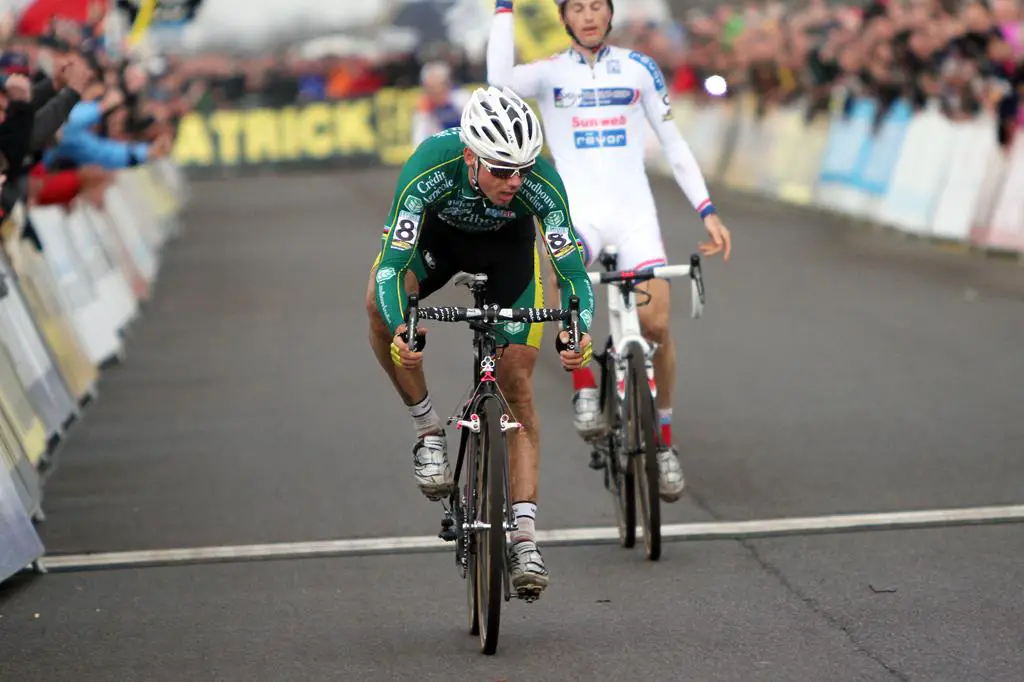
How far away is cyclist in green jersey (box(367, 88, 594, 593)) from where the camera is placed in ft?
22.3

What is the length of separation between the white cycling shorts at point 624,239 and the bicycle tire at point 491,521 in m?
2.37

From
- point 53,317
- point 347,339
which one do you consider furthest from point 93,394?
point 347,339

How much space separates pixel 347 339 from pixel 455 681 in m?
10.1

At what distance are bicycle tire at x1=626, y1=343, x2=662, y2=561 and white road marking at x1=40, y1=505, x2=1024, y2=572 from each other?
455 millimetres

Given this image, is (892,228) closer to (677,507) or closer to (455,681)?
(677,507)

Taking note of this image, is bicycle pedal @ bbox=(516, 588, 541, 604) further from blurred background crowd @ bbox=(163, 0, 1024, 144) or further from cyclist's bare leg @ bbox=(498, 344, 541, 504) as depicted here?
blurred background crowd @ bbox=(163, 0, 1024, 144)

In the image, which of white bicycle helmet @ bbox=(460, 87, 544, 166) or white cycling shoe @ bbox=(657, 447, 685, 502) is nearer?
white bicycle helmet @ bbox=(460, 87, 544, 166)

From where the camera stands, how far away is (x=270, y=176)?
1719 inches

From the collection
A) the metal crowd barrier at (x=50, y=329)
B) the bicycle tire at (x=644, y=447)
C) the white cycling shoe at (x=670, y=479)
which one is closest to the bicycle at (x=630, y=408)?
the bicycle tire at (x=644, y=447)

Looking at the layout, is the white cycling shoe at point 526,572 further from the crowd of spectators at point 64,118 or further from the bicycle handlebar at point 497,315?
the crowd of spectators at point 64,118

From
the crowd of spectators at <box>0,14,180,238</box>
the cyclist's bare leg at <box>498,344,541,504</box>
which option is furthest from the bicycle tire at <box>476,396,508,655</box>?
the crowd of spectators at <box>0,14,180,238</box>

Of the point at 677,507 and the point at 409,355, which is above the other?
the point at 409,355

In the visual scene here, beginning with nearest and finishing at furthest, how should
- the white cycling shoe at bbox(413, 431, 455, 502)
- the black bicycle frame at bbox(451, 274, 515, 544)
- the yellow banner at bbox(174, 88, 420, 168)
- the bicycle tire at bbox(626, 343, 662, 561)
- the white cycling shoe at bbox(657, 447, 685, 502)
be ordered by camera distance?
the black bicycle frame at bbox(451, 274, 515, 544) → the white cycling shoe at bbox(413, 431, 455, 502) → the bicycle tire at bbox(626, 343, 662, 561) → the white cycling shoe at bbox(657, 447, 685, 502) → the yellow banner at bbox(174, 88, 420, 168)

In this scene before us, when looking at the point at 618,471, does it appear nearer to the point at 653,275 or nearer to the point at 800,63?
the point at 653,275
